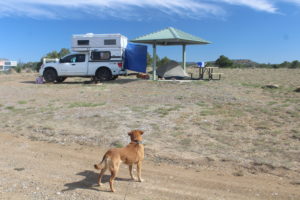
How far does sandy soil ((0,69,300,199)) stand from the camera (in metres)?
4.32

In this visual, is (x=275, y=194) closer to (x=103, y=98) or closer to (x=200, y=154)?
(x=200, y=154)

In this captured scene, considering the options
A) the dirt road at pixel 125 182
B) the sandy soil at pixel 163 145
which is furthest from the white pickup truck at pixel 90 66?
the dirt road at pixel 125 182

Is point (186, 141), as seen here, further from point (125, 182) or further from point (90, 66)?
point (90, 66)

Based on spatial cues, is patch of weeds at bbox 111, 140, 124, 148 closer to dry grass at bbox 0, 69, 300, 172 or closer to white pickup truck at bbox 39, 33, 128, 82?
dry grass at bbox 0, 69, 300, 172

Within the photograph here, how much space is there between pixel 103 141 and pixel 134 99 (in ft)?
15.6

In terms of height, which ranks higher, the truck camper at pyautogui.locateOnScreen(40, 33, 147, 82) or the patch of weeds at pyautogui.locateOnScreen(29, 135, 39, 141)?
the truck camper at pyautogui.locateOnScreen(40, 33, 147, 82)

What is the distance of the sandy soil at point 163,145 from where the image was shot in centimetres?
432

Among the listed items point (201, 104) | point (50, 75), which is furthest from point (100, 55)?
point (201, 104)

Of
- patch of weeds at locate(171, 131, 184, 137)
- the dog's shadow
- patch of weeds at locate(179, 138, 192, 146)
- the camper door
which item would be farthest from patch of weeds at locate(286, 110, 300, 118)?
the camper door

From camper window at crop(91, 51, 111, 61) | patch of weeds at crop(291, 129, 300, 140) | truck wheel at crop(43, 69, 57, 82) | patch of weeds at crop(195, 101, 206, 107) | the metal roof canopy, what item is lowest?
patch of weeds at crop(291, 129, 300, 140)

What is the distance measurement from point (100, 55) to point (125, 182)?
13560 millimetres

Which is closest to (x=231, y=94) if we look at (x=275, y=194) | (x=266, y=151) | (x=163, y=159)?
(x=266, y=151)

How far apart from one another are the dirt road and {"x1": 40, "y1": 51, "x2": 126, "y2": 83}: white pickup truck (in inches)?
472

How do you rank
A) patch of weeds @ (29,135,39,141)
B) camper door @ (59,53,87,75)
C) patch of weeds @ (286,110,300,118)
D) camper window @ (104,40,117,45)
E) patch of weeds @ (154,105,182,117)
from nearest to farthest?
patch of weeds @ (29,135,39,141), patch of weeds @ (286,110,300,118), patch of weeds @ (154,105,182,117), camper window @ (104,40,117,45), camper door @ (59,53,87,75)
